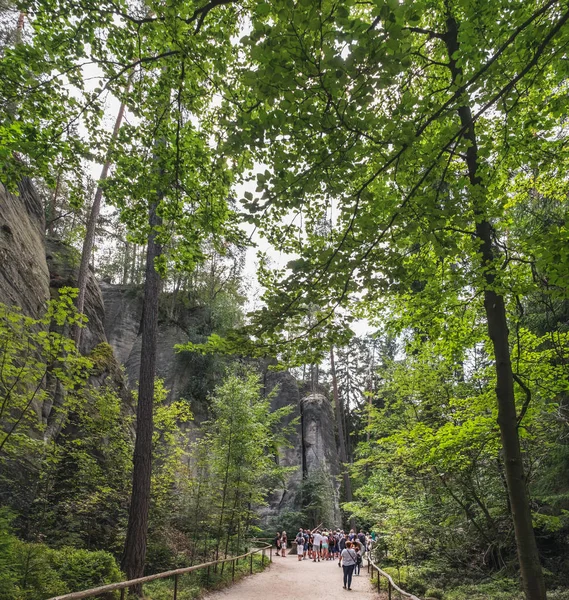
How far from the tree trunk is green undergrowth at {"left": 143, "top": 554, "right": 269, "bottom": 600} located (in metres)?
0.82

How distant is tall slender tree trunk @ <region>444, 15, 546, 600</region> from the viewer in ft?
14.5

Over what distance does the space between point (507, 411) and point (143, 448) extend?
702 centimetres

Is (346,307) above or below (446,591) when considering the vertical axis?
above

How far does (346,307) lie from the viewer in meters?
4.49

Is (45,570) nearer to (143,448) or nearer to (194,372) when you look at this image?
(143,448)

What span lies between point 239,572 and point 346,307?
36.6ft

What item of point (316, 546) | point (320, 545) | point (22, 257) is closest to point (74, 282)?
point (22, 257)

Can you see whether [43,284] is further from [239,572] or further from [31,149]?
[239,572]

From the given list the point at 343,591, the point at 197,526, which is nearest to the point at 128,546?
the point at 197,526

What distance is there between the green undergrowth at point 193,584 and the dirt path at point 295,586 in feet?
0.76

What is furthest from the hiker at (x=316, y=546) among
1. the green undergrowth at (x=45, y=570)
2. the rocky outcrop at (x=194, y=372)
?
the green undergrowth at (x=45, y=570)

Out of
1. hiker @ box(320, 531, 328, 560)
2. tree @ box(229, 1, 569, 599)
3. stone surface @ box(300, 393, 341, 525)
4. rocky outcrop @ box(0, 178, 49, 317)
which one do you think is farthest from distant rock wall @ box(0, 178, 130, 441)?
stone surface @ box(300, 393, 341, 525)

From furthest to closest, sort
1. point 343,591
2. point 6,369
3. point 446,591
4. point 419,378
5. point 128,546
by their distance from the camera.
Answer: point 419,378 < point 343,591 < point 446,591 < point 128,546 < point 6,369

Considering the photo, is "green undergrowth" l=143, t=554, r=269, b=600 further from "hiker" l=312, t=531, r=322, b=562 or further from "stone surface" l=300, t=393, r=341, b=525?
"stone surface" l=300, t=393, r=341, b=525
